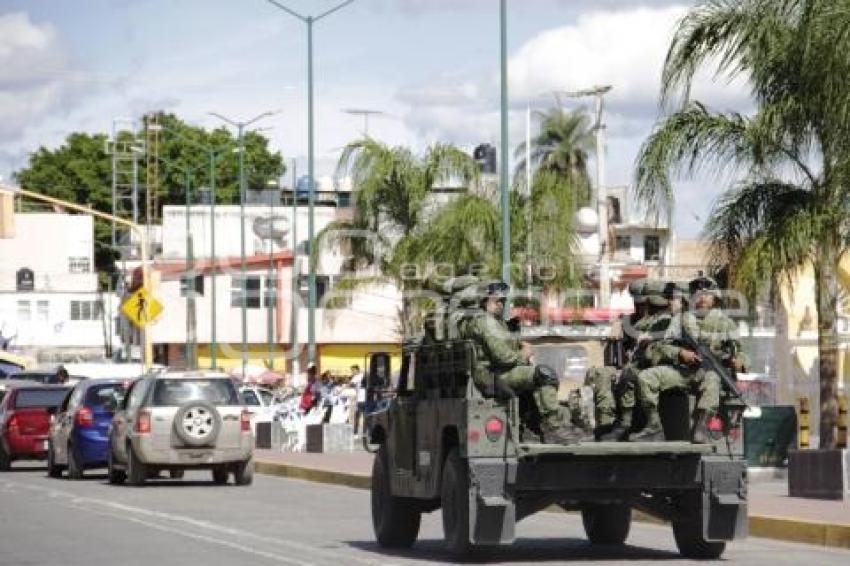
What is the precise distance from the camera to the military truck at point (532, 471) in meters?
16.7

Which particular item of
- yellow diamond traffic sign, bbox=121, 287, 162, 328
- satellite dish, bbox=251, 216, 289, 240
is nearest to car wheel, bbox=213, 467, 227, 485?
yellow diamond traffic sign, bbox=121, 287, 162, 328

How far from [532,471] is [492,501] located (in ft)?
1.41

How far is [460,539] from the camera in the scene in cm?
1694

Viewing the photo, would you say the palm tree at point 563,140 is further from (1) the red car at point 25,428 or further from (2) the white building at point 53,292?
(1) the red car at point 25,428

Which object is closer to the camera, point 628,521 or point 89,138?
point 628,521

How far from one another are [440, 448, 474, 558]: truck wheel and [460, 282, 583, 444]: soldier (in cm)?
70

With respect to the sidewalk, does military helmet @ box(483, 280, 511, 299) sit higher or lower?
higher

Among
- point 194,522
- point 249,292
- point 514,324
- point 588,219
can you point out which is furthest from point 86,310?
point 514,324

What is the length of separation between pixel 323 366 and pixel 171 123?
4373cm

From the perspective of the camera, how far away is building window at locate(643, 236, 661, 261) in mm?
106188

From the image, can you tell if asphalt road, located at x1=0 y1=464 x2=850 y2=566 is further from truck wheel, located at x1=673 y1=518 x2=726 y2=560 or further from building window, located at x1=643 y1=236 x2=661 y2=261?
building window, located at x1=643 y1=236 x2=661 y2=261

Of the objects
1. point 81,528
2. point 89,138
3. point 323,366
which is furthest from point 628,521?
point 89,138

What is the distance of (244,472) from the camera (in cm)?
3269

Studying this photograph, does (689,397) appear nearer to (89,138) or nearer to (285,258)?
(285,258)
